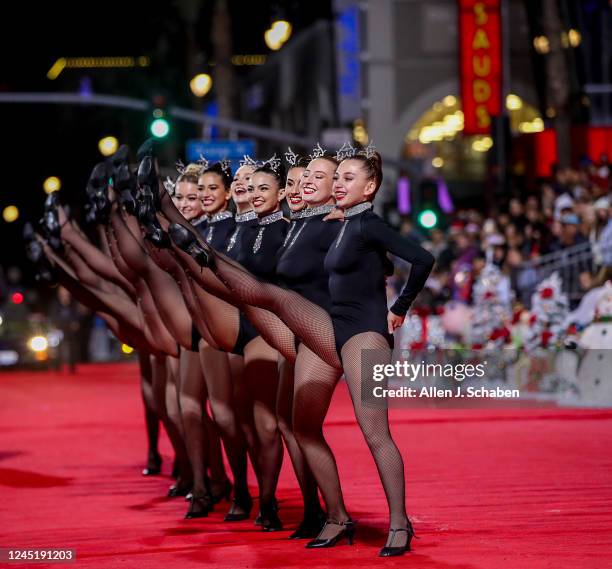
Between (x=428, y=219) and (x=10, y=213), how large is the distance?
5183 centimetres

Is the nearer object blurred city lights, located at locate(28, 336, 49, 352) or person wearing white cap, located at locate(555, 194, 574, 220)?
person wearing white cap, located at locate(555, 194, 574, 220)

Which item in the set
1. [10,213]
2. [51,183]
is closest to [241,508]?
[51,183]

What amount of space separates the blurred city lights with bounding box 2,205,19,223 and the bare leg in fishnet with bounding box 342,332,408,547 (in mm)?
68382

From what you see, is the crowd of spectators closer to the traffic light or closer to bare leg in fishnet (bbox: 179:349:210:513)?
the traffic light

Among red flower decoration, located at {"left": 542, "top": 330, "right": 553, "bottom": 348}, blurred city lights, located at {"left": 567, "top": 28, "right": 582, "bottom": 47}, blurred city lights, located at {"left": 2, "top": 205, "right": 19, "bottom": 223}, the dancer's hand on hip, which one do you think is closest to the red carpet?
red flower decoration, located at {"left": 542, "top": 330, "right": 553, "bottom": 348}

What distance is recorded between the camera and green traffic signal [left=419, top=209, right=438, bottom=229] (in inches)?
1056

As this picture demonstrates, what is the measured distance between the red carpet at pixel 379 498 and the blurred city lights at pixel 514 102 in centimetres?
2066

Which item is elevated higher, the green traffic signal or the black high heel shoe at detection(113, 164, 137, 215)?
the green traffic signal

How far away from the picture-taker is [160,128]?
2612 centimetres

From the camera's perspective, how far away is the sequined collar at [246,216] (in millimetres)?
9984

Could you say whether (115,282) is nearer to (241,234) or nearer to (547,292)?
(241,234)

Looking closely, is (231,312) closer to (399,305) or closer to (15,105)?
(399,305)

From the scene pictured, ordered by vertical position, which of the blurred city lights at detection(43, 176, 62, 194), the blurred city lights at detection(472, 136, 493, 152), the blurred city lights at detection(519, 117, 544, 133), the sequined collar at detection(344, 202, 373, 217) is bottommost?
the sequined collar at detection(344, 202, 373, 217)

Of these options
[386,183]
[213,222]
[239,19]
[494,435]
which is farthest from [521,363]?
[239,19]
